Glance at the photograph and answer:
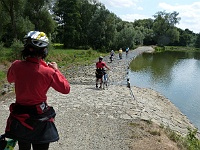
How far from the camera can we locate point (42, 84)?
305cm

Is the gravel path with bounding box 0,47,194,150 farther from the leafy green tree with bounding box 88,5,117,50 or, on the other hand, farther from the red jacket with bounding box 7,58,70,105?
the leafy green tree with bounding box 88,5,117,50

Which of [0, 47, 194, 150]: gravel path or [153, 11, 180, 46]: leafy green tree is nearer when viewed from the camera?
[0, 47, 194, 150]: gravel path

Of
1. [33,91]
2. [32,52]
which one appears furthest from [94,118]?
[32,52]

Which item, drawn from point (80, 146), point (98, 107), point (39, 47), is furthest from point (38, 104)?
point (98, 107)

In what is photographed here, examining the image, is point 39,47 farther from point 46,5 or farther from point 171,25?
point 171,25

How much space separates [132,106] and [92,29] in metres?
48.5

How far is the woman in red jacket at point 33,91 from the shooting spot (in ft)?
9.84

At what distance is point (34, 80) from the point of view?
3.01 m

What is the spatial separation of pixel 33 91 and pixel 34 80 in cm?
14

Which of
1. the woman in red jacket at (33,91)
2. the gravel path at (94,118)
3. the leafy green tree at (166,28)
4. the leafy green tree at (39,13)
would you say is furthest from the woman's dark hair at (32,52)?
the leafy green tree at (166,28)

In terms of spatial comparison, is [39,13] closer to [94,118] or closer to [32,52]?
[94,118]

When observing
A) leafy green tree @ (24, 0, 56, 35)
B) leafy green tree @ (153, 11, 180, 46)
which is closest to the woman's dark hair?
leafy green tree @ (24, 0, 56, 35)

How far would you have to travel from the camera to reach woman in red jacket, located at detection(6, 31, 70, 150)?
300 cm

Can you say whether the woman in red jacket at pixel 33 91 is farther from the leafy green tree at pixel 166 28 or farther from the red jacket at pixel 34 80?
the leafy green tree at pixel 166 28
